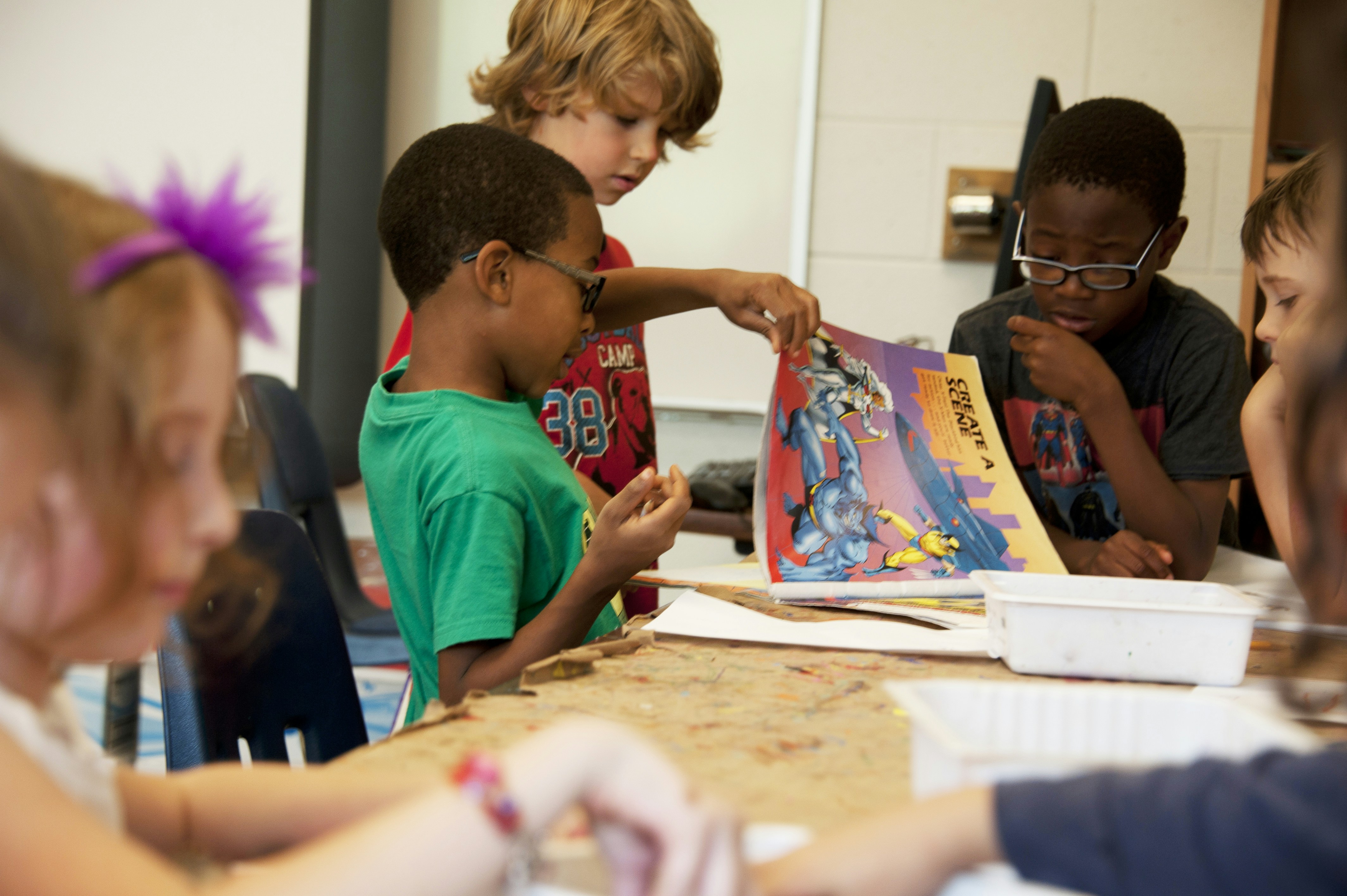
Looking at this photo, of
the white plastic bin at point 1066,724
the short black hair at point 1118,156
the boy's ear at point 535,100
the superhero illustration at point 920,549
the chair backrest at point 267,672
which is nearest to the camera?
the white plastic bin at point 1066,724

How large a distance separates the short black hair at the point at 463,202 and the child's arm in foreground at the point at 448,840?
64 cm

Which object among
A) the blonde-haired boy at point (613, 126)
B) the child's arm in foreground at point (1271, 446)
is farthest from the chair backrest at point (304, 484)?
the child's arm in foreground at point (1271, 446)

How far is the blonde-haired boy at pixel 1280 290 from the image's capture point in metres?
0.93

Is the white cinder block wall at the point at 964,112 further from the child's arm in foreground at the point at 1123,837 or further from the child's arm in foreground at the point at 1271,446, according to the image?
the child's arm in foreground at the point at 1123,837

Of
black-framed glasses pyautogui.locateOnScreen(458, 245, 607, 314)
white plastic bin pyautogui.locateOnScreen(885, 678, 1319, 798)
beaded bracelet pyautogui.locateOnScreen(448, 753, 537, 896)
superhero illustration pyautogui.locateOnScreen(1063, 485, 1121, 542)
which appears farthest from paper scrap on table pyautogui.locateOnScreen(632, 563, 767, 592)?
beaded bracelet pyautogui.locateOnScreen(448, 753, 537, 896)

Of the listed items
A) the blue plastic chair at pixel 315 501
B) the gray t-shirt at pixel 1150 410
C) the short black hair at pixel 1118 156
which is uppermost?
the short black hair at pixel 1118 156

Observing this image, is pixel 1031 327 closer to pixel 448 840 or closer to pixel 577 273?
pixel 577 273

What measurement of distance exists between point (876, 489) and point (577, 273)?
0.35 metres

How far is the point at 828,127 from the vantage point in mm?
2348

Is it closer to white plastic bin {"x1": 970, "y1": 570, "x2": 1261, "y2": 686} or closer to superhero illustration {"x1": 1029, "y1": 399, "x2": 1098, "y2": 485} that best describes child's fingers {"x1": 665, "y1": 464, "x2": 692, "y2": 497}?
white plastic bin {"x1": 970, "y1": 570, "x2": 1261, "y2": 686}

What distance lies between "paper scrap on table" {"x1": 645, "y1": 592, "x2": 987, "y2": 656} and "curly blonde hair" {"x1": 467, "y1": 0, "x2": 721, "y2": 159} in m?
0.68

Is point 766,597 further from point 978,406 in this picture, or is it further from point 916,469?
point 978,406

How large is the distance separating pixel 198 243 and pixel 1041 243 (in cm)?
103

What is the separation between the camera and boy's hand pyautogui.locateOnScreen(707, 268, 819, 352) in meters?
1.03
